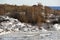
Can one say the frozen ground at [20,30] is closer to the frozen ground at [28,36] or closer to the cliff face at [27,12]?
the frozen ground at [28,36]

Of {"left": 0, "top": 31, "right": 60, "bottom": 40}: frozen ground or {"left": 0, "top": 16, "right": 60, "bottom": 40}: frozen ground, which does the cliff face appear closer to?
{"left": 0, "top": 16, "right": 60, "bottom": 40}: frozen ground

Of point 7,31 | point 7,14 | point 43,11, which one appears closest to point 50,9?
point 43,11

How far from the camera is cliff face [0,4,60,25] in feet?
45.2

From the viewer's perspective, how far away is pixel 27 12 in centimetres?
1433

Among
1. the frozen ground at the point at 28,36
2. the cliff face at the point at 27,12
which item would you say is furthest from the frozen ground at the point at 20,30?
the cliff face at the point at 27,12

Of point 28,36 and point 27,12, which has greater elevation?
point 27,12

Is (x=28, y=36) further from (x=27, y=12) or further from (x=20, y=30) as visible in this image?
(x=27, y=12)

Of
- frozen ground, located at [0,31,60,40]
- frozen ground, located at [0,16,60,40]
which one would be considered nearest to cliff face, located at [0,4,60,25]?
frozen ground, located at [0,16,60,40]

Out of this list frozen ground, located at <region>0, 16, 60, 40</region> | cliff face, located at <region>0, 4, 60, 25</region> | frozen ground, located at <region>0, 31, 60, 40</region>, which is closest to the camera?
frozen ground, located at <region>0, 31, 60, 40</region>

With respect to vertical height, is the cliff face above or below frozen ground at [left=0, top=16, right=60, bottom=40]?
above

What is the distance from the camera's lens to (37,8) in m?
14.9

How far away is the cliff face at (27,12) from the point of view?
13780 millimetres

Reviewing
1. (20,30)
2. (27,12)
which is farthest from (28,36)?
(27,12)

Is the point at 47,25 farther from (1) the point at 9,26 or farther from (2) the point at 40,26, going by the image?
(1) the point at 9,26
